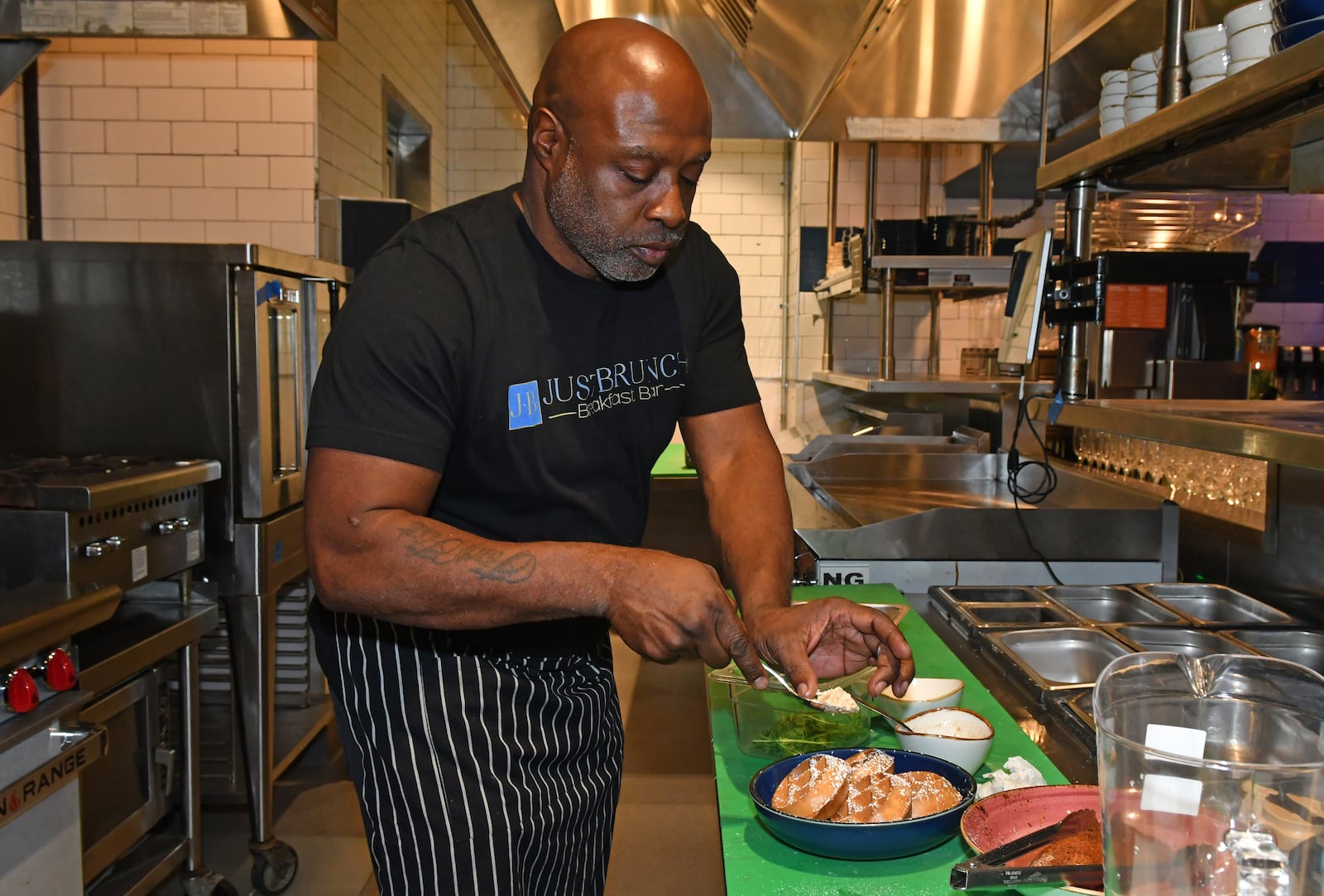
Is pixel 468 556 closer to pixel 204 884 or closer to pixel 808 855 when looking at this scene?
pixel 808 855

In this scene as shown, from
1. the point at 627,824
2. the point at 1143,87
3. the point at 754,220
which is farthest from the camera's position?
the point at 754,220

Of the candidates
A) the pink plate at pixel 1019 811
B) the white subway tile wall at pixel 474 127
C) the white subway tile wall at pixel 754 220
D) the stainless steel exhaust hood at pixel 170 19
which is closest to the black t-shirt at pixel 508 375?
the pink plate at pixel 1019 811

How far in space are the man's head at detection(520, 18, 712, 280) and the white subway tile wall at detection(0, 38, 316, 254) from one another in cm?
308

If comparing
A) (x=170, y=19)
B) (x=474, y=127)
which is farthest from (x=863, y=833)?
(x=474, y=127)

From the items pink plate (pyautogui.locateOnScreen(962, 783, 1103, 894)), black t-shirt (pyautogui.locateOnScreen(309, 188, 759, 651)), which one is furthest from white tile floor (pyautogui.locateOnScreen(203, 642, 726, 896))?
pink plate (pyautogui.locateOnScreen(962, 783, 1103, 894))

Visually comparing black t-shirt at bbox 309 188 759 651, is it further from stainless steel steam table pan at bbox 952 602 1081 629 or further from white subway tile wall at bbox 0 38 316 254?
white subway tile wall at bbox 0 38 316 254

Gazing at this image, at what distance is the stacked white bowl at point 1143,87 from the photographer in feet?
7.06

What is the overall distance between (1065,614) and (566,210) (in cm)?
140

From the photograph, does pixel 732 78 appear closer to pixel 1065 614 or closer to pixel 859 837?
pixel 1065 614

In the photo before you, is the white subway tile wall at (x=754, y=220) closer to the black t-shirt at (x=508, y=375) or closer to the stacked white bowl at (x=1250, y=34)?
the stacked white bowl at (x=1250, y=34)

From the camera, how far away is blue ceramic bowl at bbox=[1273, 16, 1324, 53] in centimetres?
150

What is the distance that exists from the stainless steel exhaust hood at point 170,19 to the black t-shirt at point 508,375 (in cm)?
128

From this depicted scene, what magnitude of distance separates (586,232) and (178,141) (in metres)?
3.42

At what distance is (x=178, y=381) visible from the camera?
297 centimetres
